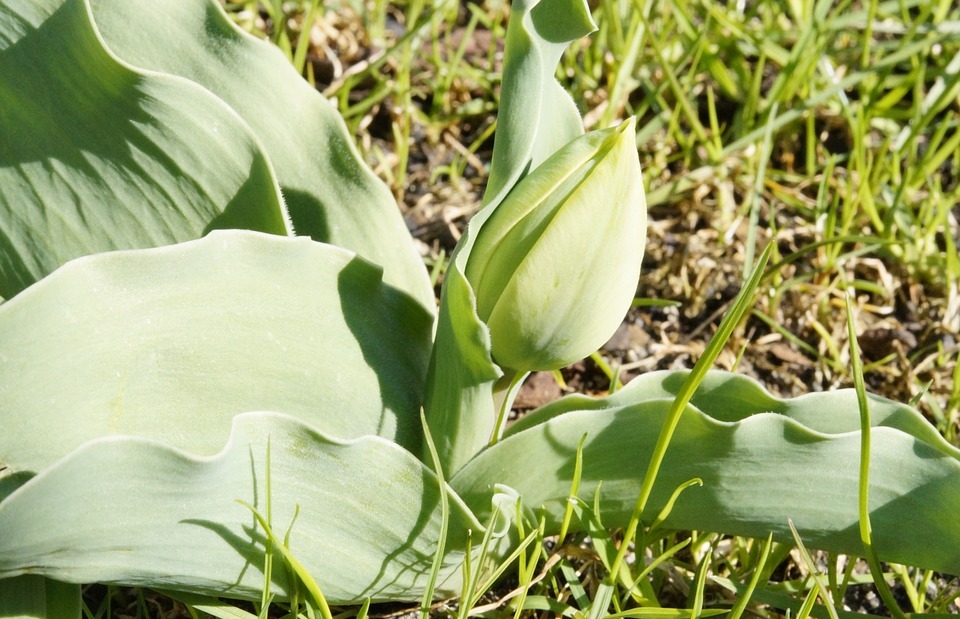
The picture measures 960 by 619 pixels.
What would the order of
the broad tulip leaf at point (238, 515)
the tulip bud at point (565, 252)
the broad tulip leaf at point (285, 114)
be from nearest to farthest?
the broad tulip leaf at point (238, 515)
the tulip bud at point (565, 252)
the broad tulip leaf at point (285, 114)

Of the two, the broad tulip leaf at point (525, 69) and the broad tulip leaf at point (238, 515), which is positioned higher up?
the broad tulip leaf at point (525, 69)

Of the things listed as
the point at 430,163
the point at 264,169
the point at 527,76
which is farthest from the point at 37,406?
the point at 430,163

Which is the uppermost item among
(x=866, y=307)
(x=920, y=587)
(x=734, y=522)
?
(x=734, y=522)

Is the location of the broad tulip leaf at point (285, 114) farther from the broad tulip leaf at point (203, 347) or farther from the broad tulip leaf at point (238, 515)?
the broad tulip leaf at point (238, 515)

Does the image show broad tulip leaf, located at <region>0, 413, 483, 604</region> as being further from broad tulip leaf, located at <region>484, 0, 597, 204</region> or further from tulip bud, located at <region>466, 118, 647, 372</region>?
broad tulip leaf, located at <region>484, 0, 597, 204</region>

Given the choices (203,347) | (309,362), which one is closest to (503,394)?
(309,362)

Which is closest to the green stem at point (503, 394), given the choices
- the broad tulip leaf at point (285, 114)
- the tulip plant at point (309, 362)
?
the tulip plant at point (309, 362)

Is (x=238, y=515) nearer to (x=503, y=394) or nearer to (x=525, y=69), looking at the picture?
(x=503, y=394)

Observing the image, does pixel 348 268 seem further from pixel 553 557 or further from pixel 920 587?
pixel 920 587
